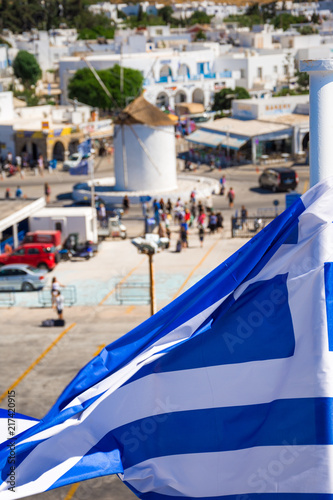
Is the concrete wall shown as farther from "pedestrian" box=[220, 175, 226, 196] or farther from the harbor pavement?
the harbor pavement

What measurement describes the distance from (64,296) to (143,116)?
18.3m

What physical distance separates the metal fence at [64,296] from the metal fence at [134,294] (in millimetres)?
1399

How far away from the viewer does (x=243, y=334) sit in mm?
5480

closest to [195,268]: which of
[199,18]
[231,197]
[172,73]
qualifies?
[231,197]

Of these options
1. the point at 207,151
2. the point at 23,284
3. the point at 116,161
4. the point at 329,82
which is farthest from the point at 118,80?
the point at 329,82

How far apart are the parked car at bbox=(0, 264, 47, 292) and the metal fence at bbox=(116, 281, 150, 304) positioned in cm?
325

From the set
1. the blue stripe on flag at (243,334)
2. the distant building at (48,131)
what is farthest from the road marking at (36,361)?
the distant building at (48,131)

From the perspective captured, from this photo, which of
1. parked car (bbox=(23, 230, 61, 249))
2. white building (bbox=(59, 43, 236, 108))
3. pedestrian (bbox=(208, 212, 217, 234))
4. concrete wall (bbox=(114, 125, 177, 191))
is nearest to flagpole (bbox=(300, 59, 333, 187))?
parked car (bbox=(23, 230, 61, 249))

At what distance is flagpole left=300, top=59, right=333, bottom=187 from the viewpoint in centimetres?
564

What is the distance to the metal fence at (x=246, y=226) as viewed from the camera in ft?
121

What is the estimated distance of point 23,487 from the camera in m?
5.56

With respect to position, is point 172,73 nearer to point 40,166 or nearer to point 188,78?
point 188,78

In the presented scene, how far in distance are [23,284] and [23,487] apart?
25.7 meters

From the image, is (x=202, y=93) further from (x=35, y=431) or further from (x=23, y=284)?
(x=35, y=431)
